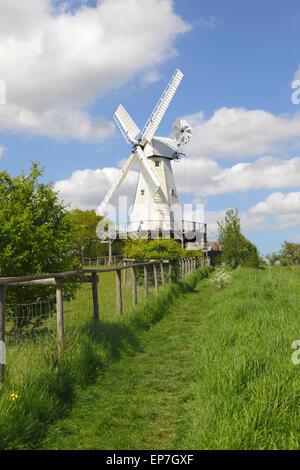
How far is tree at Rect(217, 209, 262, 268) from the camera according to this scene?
32.7 meters

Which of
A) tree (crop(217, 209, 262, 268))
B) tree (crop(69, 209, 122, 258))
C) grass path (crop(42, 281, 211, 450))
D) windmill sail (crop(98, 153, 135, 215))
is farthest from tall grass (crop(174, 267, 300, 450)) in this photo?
tree (crop(69, 209, 122, 258))

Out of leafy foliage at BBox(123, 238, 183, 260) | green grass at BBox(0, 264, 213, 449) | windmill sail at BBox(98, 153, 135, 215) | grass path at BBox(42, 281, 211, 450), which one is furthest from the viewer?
windmill sail at BBox(98, 153, 135, 215)

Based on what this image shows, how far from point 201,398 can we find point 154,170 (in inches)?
1380

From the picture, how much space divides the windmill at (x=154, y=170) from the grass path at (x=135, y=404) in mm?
29647

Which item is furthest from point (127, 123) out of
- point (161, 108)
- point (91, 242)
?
point (91, 242)

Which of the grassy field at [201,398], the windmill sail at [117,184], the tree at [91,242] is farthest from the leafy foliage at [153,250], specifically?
the tree at [91,242]

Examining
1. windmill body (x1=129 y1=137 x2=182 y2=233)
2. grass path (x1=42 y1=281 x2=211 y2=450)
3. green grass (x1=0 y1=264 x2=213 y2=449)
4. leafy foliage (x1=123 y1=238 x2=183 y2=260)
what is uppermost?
windmill body (x1=129 y1=137 x2=182 y2=233)

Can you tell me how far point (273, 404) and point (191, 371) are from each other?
2388 millimetres

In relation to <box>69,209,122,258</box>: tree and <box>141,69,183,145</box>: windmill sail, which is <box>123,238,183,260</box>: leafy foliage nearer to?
<box>141,69,183,145</box>: windmill sail

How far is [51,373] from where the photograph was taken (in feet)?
15.6

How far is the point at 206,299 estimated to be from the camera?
1463 centimetres

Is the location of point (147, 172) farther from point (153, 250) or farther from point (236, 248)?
point (153, 250)

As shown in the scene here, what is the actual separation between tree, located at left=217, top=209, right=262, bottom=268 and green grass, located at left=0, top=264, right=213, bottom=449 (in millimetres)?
26196
